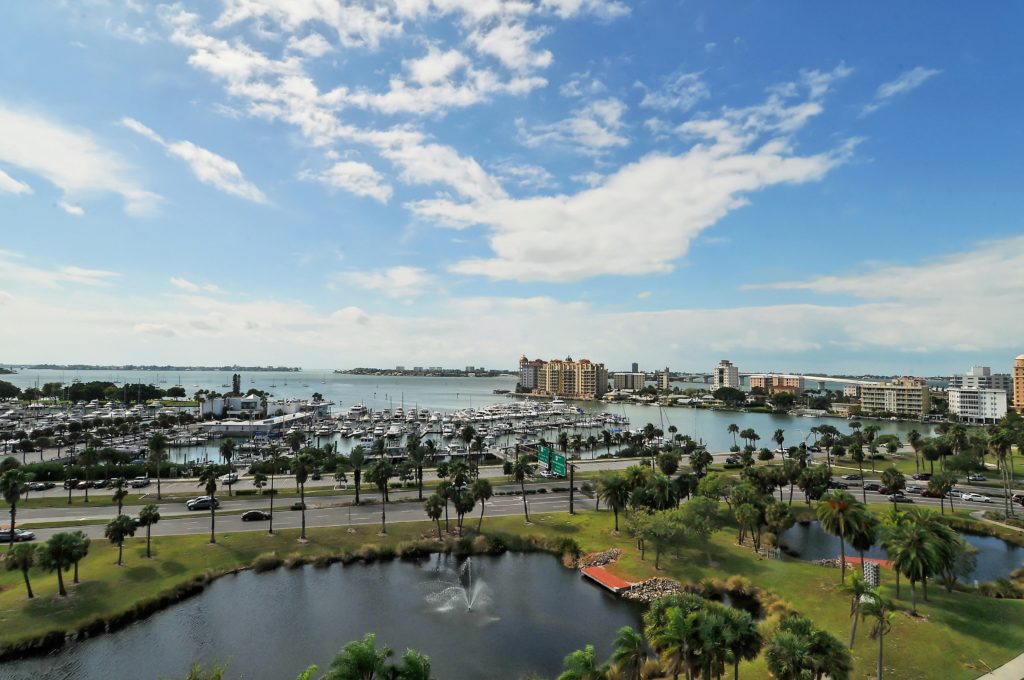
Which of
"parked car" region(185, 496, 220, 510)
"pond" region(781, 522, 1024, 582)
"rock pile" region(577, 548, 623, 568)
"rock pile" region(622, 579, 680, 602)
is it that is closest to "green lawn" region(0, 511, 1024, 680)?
"rock pile" region(577, 548, 623, 568)

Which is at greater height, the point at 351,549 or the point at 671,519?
the point at 671,519

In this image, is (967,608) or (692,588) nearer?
(967,608)

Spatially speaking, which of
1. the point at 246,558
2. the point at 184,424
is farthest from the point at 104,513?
the point at 184,424

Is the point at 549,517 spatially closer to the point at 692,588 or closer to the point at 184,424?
the point at 692,588

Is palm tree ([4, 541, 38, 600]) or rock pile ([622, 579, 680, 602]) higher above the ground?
palm tree ([4, 541, 38, 600])

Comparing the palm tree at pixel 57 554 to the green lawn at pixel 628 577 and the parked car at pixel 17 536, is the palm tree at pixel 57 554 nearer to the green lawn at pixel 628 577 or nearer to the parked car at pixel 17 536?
the green lawn at pixel 628 577

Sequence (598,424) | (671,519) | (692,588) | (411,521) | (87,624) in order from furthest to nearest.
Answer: (598,424) < (411,521) < (671,519) < (692,588) < (87,624)

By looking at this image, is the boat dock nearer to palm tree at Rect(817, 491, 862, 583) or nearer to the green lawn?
the green lawn
